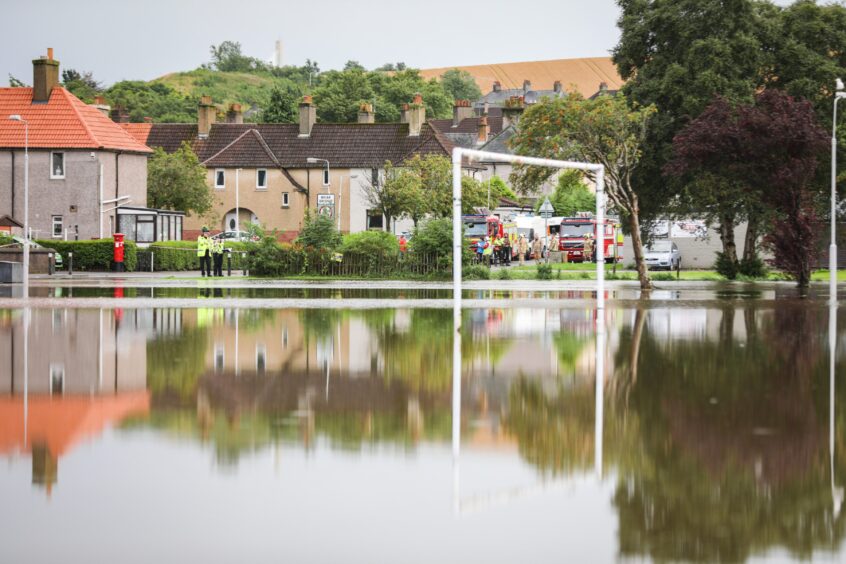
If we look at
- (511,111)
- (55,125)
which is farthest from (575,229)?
(511,111)

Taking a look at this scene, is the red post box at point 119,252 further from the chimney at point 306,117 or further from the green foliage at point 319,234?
the chimney at point 306,117

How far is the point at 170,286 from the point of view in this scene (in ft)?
153

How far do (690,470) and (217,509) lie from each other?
358cm

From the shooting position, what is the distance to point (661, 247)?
68.1 metres

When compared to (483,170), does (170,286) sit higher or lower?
lower

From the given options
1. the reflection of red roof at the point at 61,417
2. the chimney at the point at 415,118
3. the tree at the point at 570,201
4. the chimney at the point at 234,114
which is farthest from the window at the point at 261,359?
the chimney at the point at 234,114

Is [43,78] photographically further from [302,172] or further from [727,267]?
[727,267]

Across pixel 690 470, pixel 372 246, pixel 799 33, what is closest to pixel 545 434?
pixel 690 470

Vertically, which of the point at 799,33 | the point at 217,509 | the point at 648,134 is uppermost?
the point at 799,33

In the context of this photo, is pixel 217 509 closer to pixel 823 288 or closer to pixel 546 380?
pixel 546 380

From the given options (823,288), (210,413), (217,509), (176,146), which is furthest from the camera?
(176,146)

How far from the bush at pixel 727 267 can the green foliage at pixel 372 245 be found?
13.2 m

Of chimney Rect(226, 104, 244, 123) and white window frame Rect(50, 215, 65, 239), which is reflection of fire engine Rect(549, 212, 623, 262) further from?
chimney Rect(226, 104, 244, 123)

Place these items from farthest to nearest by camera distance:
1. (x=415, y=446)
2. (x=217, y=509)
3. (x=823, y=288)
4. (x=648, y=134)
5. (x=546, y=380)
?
(x=648, y=134), (x=823, y=288), (x=546, y=380), (x=415, y=446), (x=217, y=509)
